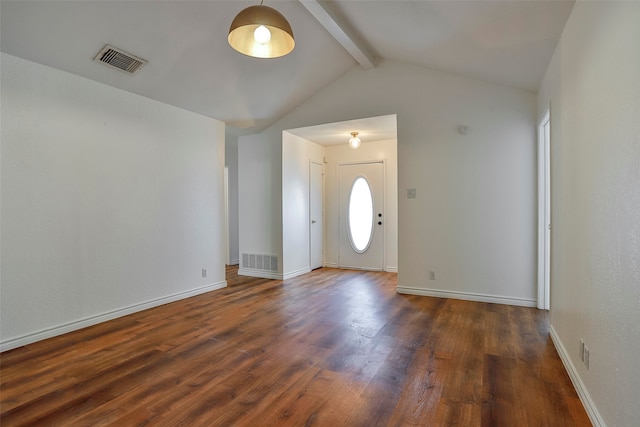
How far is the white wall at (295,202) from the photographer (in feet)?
18.5

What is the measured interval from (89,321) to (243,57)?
3319mm

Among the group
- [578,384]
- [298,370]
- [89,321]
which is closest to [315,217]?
[89,321]

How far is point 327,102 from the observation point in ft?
16.8

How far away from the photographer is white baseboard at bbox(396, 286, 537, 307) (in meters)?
4.06

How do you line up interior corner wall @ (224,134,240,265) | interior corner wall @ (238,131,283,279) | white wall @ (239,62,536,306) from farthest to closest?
interior corner wall @ (224,134,240,265) < interior corner wall @ (238,131,283,279) < white wall @ (239,62,536,306)

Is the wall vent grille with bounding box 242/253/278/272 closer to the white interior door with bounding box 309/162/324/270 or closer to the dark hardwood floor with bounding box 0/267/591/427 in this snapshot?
the white interior door with bounding box 309/162/324/270

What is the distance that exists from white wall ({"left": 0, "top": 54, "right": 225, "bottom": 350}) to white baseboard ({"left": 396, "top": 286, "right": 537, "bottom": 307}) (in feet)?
9.75

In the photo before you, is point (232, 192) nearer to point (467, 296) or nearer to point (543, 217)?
point (467, 296)

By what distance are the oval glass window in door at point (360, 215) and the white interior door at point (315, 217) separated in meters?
0.62

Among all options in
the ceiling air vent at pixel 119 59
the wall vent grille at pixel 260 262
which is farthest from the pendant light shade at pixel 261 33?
the wall vent grille at pixel 260 262

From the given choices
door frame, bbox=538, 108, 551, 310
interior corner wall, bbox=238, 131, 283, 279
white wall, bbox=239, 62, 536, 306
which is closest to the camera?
door frame, bbox=538, 108, 551, 310

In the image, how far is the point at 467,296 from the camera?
4336 millimetres

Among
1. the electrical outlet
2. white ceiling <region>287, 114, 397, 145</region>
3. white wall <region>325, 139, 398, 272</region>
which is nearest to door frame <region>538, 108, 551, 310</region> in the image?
white ceiling <region>287, 114, 397, 145</region>

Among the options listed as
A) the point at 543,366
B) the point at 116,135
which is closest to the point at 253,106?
the point at 116,135
